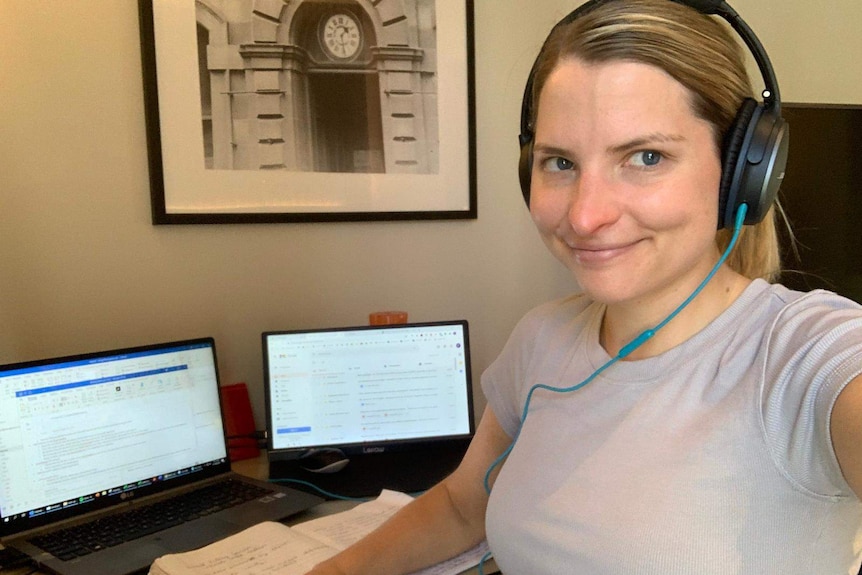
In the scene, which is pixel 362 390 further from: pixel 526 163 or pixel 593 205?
pixel 593 205

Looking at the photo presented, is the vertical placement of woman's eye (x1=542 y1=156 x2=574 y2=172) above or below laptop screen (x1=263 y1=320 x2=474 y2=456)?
above

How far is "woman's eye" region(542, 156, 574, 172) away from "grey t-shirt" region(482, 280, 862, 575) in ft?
0.76

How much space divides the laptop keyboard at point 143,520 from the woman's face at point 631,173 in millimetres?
789

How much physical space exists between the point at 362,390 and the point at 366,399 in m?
0.02

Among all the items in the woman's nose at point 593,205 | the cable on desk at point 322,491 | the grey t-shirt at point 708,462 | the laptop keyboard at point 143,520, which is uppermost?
the woman's nose at point 593,205

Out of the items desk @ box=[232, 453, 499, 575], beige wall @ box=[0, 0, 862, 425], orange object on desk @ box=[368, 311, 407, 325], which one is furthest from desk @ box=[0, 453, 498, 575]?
orange object on desk @ box=[368, 311, 407, 325]

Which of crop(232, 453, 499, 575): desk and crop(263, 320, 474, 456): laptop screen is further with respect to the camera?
crop(263, 320, 474, 456): laptop screen

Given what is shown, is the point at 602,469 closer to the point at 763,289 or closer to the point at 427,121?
the point at 763,289

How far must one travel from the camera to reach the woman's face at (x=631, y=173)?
0.66 meters

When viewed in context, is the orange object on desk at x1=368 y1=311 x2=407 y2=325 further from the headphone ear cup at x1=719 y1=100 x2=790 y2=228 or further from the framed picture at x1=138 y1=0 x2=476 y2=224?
the headphone ear cup at x1=719 y1=100 x2=790 y2=228

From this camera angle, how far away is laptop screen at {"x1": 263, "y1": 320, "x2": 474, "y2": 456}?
4.40ft

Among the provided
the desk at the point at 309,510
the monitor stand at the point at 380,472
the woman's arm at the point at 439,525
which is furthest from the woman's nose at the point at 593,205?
the monitor stand at the point at 380,472

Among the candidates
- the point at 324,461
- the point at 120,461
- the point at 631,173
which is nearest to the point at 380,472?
the point at 324,461

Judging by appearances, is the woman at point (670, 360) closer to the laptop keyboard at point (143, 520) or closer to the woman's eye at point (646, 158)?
the woman's eye at point (646, 158)
